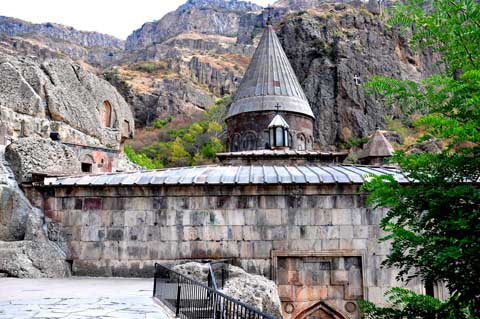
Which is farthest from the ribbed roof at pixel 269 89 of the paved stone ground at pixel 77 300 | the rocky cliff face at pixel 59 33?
the rocky cliff face at pixel 59 33

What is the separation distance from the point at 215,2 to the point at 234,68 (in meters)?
80.1

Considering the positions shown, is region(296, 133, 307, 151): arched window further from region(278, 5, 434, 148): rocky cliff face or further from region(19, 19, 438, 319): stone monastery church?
region(278, 5, 434, 148): rocky cliff face

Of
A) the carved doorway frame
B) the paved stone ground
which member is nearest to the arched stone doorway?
the carved doorway frame

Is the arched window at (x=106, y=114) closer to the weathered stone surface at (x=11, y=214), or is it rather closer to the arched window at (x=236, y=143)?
the arched window at (x=236, y=143)

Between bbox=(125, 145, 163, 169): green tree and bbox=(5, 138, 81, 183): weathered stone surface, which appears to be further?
bbox=(125, 145, 163, 169): green tree

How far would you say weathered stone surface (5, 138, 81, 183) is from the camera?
27.4ft

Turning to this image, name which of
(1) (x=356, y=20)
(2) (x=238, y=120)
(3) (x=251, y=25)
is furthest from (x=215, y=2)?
(2) (x=238, y=120)

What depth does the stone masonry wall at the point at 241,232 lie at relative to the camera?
7.83 meters

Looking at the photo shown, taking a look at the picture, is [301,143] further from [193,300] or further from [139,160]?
[139,160]

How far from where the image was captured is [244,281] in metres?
6.50

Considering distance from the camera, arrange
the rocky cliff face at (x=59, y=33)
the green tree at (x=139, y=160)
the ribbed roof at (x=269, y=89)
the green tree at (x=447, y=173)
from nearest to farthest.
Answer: the green tree at (x=447, y=173)
the ribbed roof at (x=269, y=89)
the green tree at (x=139, y=160)
the rocky cliff face at (x=59, y=33)

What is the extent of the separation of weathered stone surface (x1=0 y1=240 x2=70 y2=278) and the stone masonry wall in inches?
12.4

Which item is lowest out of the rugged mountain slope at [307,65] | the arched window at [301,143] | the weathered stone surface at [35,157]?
the weathered stone surface at [35,157]

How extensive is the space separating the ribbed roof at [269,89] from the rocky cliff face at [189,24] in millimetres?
96405
